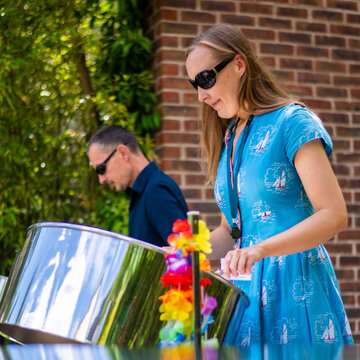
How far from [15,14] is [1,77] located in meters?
0.31

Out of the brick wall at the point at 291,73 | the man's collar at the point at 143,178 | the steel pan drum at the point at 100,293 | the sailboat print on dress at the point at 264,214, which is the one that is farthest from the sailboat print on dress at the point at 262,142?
the brick wall at the point at 291,73

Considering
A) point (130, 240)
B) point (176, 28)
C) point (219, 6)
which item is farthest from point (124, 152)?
point (130, 240)

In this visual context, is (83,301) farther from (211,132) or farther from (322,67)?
(322,67)

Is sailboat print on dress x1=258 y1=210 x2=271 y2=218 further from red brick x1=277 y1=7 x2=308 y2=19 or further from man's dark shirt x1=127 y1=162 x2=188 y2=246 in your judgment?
red brick x1=277 y1=7 x2=308 y2=19

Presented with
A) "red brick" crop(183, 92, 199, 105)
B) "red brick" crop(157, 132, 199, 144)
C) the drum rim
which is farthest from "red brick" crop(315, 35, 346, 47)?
the drum rim

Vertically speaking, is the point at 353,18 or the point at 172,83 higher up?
the point at 353,18

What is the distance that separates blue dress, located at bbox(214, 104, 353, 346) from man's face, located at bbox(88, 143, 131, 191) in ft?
3.97

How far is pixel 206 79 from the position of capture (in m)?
1.66

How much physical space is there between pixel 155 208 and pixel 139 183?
8.2 inches

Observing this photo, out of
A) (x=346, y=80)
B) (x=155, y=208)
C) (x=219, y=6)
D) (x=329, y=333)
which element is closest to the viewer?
(x=329, y=333)

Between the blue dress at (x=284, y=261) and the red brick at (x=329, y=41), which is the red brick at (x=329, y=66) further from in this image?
the blue dress at (x=284, y=261)

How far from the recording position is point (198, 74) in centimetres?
167

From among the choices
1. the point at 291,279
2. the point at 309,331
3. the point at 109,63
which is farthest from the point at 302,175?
the point at 109,63

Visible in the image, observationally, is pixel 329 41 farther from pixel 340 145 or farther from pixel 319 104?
pixel 340 145
